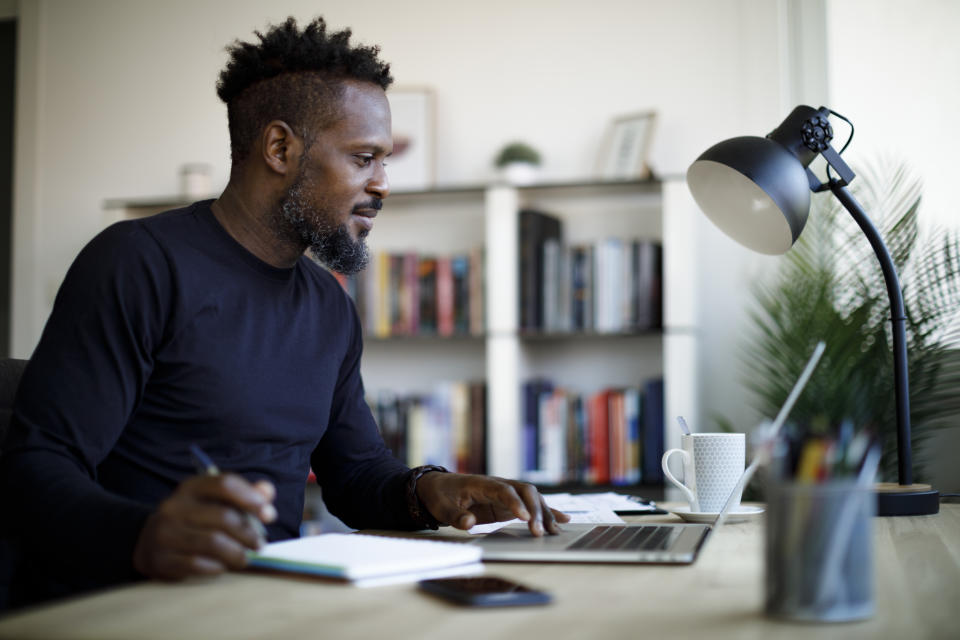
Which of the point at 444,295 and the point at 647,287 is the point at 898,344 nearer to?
the point at 647,287

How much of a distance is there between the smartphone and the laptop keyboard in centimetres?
21

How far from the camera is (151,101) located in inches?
144

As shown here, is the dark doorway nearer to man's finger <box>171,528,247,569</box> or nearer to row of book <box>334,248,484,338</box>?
row of book <box>334,248,484,338</box>

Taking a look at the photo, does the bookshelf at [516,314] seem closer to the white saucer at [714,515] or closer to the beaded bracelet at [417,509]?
the white saucer at [714,515]

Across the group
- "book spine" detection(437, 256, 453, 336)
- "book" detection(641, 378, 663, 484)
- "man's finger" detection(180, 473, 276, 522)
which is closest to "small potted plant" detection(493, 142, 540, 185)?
"book spine" detection(437, 256, 453, 336)

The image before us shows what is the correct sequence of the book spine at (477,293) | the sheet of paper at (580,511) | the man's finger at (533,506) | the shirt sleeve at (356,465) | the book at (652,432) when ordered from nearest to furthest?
the man's finger at (533,506) < the sheet of paper at (580,511) < the shirt sleeve at (356,465) < the book at (652,432) < the book spine at (477,293)

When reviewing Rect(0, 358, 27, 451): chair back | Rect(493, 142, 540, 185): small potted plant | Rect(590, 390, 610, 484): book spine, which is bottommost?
Rect(590, 390, 610, 484): book spine

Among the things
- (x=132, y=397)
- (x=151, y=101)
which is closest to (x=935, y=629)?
(x=132, y=397)

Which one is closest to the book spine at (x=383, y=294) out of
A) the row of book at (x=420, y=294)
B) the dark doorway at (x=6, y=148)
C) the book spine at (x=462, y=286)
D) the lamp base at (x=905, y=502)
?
the row of book at (x=420, y=294)

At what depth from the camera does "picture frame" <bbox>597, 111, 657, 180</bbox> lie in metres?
3.01

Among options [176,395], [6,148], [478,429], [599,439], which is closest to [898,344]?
[176,395]

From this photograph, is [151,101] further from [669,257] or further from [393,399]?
[669,257]

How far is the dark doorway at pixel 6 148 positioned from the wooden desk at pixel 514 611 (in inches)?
142

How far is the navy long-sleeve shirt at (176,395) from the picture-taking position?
95 centimetres
